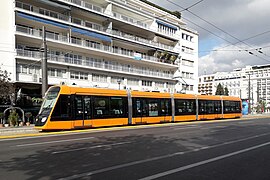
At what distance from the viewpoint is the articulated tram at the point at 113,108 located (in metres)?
14.8

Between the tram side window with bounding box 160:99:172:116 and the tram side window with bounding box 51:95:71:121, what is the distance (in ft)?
29.3

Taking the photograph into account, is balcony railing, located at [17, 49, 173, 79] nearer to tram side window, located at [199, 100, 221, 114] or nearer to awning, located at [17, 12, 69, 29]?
awning, located at [17, 12, 69, 29]

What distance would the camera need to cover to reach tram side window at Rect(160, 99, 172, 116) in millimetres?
21298

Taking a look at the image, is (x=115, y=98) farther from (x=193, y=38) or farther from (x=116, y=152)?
(x=193, y=38)

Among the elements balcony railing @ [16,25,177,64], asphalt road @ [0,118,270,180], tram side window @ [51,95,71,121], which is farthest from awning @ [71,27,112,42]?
asphalt road @ [0,118,270,180]

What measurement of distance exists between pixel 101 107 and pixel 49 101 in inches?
144

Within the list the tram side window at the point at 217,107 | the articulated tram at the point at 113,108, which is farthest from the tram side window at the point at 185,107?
the tram side window at the point at 217,107

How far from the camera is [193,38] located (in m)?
55.0

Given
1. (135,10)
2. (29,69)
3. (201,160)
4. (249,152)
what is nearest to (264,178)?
(201,160)

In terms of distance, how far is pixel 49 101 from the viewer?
14906mm

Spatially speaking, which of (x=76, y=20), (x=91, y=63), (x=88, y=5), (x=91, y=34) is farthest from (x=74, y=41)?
(x=88, y=5)

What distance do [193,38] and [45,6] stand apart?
34.4 metres

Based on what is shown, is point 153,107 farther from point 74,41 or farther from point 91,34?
point 74,41

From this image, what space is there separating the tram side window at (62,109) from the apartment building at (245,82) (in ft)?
302
